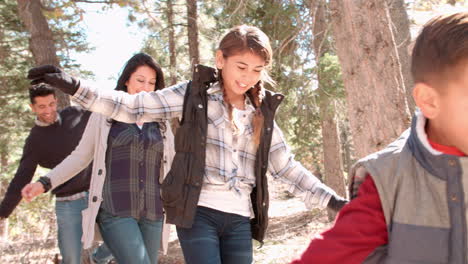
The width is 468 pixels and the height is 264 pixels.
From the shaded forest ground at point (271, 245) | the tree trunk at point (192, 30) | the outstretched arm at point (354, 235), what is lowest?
the shaded forest ground at point (271, 245)

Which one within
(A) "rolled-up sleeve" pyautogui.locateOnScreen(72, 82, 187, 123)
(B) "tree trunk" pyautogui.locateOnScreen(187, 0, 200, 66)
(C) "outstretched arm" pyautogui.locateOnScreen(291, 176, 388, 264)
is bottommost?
(C) "outstretched arm" pyautogui.locateOnScreen(291, 176, 388, 264)

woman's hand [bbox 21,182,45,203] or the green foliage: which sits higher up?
the green foliage

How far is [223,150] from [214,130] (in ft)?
0.44

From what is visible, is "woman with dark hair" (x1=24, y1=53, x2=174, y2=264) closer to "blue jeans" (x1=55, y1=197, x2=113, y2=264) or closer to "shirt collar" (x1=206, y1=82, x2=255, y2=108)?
"blue jeans" (x1=55, y1=197, x2=113, y2=264)

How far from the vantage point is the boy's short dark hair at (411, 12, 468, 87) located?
4.90 ft

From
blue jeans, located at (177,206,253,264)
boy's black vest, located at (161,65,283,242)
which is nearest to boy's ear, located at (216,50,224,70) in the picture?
boy's black vest, located at (161,65,283,242)

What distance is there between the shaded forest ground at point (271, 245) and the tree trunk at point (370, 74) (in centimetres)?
179

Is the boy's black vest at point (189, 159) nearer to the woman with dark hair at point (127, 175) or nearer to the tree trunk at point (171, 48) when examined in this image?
the woman with dark hair at point (127, 175)

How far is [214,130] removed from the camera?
2.97m

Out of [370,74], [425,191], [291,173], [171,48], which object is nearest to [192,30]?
[171,48]

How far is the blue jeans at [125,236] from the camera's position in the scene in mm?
3703

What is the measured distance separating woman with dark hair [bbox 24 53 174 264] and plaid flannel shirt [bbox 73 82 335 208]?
110 cm

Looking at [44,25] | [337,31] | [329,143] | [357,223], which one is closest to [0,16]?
[44,25]

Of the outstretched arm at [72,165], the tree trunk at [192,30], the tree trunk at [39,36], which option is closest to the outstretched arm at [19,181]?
the outstretched arm at [72,165]
